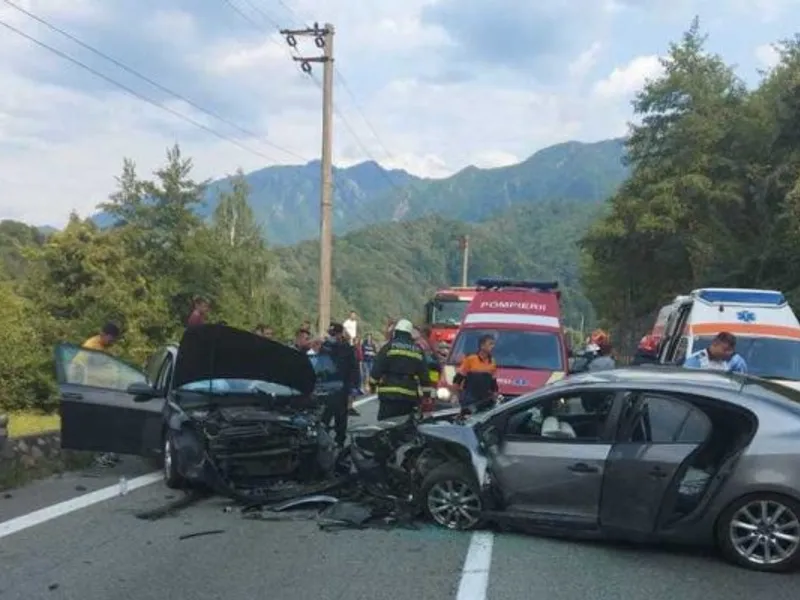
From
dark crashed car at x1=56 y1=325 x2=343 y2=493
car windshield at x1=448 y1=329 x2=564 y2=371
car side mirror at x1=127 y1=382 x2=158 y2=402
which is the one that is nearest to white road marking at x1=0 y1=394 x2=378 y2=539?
dark crashed car at x1=56 y1=325 x2=343 y2=493

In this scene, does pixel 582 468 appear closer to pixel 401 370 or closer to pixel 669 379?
pixel 669 379

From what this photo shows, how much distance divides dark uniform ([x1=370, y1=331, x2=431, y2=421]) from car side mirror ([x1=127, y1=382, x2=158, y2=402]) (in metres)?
2.56

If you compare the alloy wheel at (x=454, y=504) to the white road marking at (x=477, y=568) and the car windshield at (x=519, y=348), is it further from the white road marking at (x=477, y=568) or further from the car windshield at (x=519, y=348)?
the car windshield at (x=519, y=348)

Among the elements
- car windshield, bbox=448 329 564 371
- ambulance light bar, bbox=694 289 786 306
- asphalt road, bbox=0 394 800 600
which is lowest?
asphalt road, bbox=0 394 800 600

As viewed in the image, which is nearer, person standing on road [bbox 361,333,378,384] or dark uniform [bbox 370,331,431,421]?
dark uniform [bbox 370,331,431,421]

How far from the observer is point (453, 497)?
321 inches

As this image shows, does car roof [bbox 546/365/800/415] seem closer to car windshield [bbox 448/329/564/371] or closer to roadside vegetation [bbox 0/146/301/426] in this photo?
car windshield [bbox 448/329/564/371]

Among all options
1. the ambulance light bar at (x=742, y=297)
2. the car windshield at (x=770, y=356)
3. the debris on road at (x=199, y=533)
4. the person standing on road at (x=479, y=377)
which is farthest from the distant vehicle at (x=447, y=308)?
the debris on road at (x=199, y=533)

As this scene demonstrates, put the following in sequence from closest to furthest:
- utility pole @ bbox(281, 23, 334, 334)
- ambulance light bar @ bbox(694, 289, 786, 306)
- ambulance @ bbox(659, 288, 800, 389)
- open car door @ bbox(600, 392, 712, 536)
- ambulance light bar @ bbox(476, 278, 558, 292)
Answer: open car door @ bbox(600, 392, 712, 536) < ambulance @ bbox(659, 288, 800, 389) < ambulance light bar @ bbox(694, 289, 786, 306) < ambulance light bar @ bbox(476, 278, 558, 292) < utility pole @ bbox(281, 23, 334, 334)

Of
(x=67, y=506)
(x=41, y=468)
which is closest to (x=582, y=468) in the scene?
(x=67, y=506)

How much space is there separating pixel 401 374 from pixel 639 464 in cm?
432

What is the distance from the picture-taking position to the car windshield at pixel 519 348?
14170 millimetres

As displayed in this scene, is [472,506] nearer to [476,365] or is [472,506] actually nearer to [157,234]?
[476,365]

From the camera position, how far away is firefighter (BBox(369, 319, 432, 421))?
1123 cm
